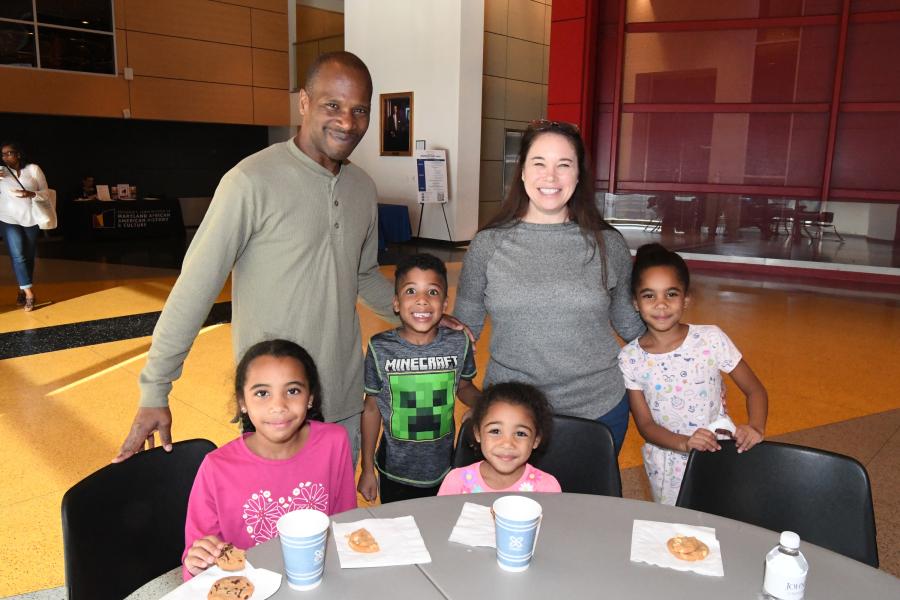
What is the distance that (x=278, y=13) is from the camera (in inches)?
575

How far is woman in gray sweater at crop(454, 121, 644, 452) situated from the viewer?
2021mm

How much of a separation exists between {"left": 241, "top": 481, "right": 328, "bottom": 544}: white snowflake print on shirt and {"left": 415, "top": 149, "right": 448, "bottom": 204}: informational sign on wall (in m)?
9.70

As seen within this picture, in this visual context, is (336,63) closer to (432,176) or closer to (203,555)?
(203,555)

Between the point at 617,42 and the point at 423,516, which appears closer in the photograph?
the point at 423,516

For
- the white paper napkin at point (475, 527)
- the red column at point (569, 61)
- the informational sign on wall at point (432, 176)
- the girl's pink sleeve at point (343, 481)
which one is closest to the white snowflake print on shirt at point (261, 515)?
the girl's pink sleeve at point (343, 481)

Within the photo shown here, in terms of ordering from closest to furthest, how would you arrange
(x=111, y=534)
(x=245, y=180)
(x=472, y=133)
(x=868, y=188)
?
A: (x=111, y=534) → (x=245, y=180) → (x=868, y=188) → (x=472, y=133)

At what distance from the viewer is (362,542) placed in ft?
4.40

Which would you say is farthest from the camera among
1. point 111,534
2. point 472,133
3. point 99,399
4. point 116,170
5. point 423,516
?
point 116,170

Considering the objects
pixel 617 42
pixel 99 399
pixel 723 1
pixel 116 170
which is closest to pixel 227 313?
pixel 99 399

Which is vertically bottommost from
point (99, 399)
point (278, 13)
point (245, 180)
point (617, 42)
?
point (99, 399)

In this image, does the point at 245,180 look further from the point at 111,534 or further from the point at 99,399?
the point at 99,399

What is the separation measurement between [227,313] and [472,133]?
627 centimetres

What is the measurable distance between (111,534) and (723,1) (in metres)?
9.65

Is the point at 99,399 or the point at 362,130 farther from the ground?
the point at 362,130
